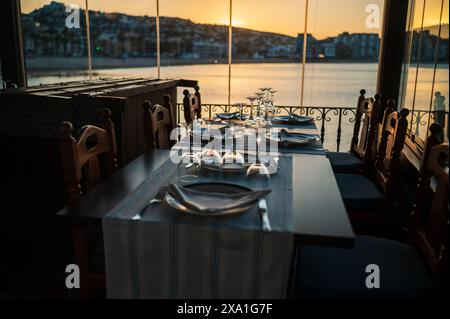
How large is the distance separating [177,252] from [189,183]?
1.30 ft

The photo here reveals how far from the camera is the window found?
263 cm

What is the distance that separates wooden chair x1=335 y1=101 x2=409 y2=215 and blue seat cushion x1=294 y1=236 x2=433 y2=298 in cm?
60

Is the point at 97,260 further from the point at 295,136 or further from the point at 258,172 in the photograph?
the point at 295,136

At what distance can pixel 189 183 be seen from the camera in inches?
66.6

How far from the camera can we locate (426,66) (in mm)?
3135

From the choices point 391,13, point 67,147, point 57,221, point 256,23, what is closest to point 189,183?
point 67,147

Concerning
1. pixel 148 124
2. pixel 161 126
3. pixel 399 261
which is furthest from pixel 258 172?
pixel 161 126

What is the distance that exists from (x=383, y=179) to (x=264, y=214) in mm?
1433

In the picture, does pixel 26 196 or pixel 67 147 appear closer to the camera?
pixel 67 147

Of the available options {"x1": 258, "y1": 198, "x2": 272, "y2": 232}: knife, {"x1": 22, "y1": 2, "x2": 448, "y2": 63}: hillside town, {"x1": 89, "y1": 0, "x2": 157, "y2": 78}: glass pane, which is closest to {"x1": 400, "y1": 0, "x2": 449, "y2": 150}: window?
{"x1": 22, "y1": 2, "x2": 448, "y2": 63}: hillside town

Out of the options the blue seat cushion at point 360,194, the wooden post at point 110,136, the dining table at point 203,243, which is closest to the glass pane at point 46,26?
the wooden post at point 110,136

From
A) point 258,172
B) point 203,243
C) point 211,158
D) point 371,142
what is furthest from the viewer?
point 371,142

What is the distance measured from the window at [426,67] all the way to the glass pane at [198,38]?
208 cm
